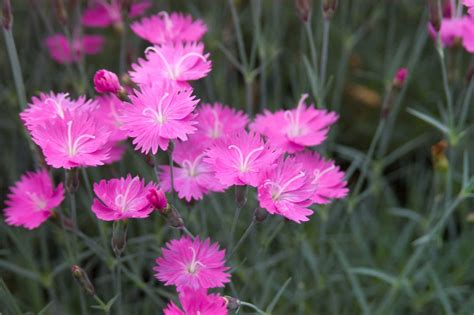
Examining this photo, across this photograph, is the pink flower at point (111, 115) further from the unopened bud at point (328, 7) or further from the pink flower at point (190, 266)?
the unopened bud at point (328, 7)

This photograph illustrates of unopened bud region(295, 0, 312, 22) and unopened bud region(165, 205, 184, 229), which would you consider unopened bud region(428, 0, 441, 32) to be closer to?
unopened bud region(295, 0, 312, 22)

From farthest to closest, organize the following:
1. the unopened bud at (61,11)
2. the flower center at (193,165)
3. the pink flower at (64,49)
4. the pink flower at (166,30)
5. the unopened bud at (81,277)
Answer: the pink flower at (64,49) < the unopened bud at (61,11) < the pink flower at (166,30) < the flower center at (193,165) < the unopened bud at (81,277)

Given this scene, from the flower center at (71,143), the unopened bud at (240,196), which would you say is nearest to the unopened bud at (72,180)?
the flower center at (71,143)

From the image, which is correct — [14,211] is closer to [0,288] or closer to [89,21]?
[0,288]

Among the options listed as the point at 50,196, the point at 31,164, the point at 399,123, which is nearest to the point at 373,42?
the point at 399,123

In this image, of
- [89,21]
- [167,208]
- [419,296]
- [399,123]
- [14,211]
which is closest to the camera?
[167,208]
